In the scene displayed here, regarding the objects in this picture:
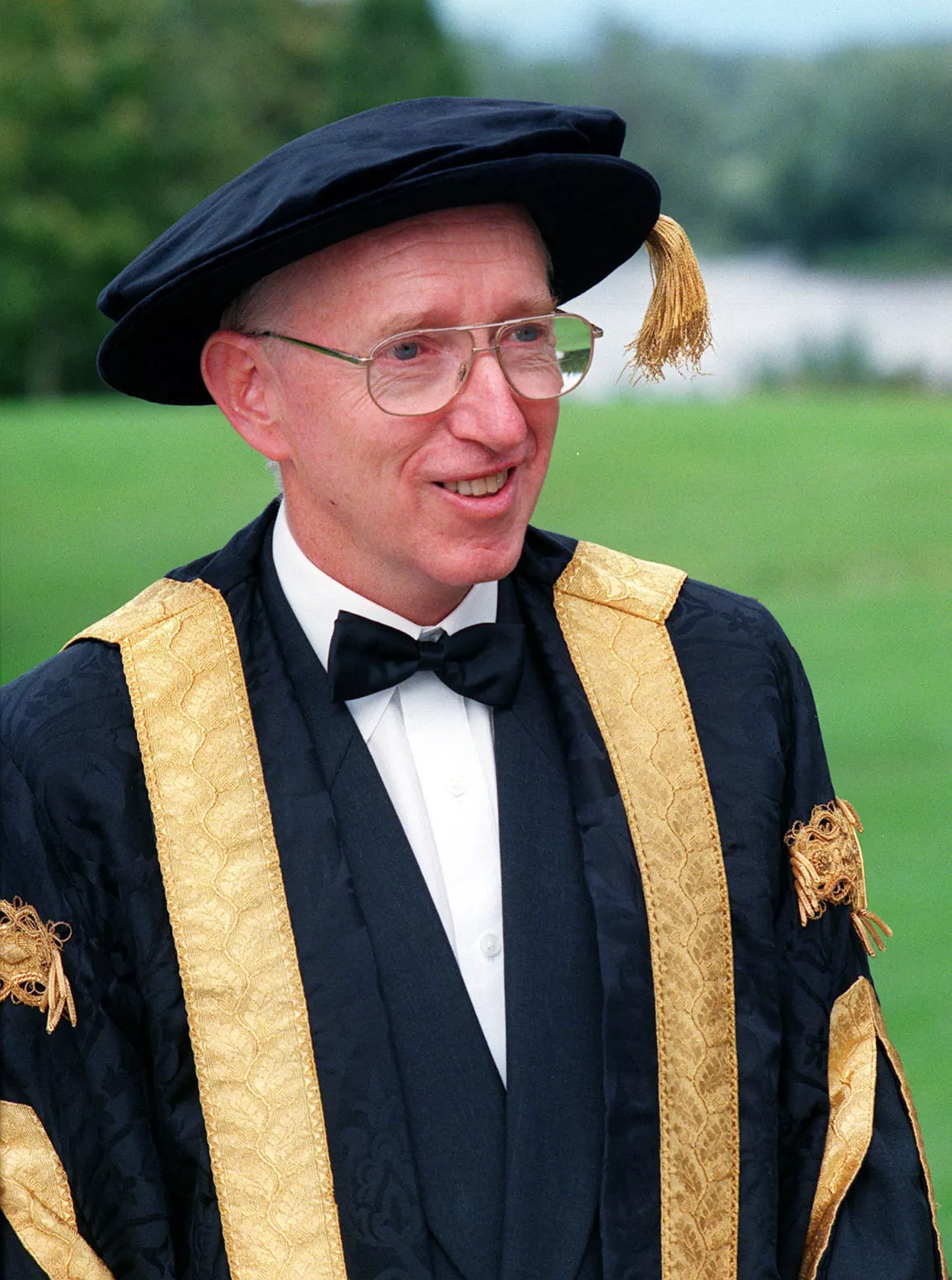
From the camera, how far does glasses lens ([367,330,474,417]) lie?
1.95 m

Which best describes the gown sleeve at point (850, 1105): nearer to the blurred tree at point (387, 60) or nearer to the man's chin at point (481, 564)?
the man's chin at point (481, 564)

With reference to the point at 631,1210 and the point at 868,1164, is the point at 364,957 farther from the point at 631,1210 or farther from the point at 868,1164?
the point at 868,1164

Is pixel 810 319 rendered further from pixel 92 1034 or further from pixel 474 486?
pixel 92 1034

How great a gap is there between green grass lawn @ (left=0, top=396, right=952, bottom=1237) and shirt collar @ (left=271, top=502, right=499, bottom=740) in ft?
18.4

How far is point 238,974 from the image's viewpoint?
1961 mm

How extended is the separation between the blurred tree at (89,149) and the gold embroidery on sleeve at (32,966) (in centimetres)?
2849

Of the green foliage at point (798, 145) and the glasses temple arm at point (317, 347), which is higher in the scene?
the green foliage at point (798, 145)

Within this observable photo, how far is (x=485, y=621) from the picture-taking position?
7.29 ft

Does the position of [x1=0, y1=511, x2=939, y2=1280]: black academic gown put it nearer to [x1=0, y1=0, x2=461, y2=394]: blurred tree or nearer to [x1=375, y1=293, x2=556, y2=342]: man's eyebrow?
[x1=375, y1=293, x2=556, y2=342]: man's eyebrow

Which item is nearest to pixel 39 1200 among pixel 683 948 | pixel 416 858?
pixel 416 858

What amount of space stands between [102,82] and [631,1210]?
31.9m

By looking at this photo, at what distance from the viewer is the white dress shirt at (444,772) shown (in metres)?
2.03

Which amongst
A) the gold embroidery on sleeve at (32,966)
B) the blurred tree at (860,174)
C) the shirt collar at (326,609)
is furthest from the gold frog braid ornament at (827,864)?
the blurred tree at (860,174)

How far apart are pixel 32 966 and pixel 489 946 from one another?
50 centimetres
